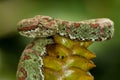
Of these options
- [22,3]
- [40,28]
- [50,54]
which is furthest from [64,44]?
[22,3]

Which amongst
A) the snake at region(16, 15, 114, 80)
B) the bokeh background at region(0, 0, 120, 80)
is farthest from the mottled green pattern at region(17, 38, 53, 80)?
the bokeh background at region(0, 0, 120, 80)

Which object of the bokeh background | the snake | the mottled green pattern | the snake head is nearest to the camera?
the snake

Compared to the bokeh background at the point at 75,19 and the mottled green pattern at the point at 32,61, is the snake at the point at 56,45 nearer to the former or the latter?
the mottled green pattern at the point at 32,61

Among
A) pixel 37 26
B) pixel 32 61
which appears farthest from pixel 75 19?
pixel 32 61

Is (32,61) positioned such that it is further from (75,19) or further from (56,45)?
(75,19)

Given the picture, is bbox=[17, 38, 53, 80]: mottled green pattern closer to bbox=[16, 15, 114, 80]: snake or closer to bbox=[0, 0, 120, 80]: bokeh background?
bbox=[16, 15, 114, 80]: snake

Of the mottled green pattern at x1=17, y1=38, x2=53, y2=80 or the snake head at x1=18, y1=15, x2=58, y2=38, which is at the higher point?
the snake head at x1=18, y1=15, x2=58, y2=38
